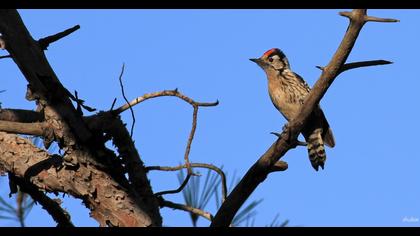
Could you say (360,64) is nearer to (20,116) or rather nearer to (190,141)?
(190,141)

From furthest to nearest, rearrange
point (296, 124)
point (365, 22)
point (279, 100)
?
point (279, 100)
point (296, 124)
point (365, 22)

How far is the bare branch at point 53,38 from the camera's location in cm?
399

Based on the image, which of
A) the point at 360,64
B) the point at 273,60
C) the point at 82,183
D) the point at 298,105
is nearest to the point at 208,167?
the point at 82,183

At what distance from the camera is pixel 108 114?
4098mm

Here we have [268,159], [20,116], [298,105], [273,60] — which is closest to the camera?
[268,159]

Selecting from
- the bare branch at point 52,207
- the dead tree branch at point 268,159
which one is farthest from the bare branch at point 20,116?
the dead tree branch at point 268,159

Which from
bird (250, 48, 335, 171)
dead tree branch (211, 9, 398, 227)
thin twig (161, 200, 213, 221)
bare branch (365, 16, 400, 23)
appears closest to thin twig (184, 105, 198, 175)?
thin twig (161, 200, 213, 221)

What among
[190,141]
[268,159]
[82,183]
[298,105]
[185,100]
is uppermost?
[298,105]

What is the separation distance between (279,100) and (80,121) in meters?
2.36

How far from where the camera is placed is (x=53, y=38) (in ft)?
13.2

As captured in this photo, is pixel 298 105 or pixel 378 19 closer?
pixel 378 19

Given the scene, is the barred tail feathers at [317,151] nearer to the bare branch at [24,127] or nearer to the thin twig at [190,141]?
the thin twig at [190,141]
